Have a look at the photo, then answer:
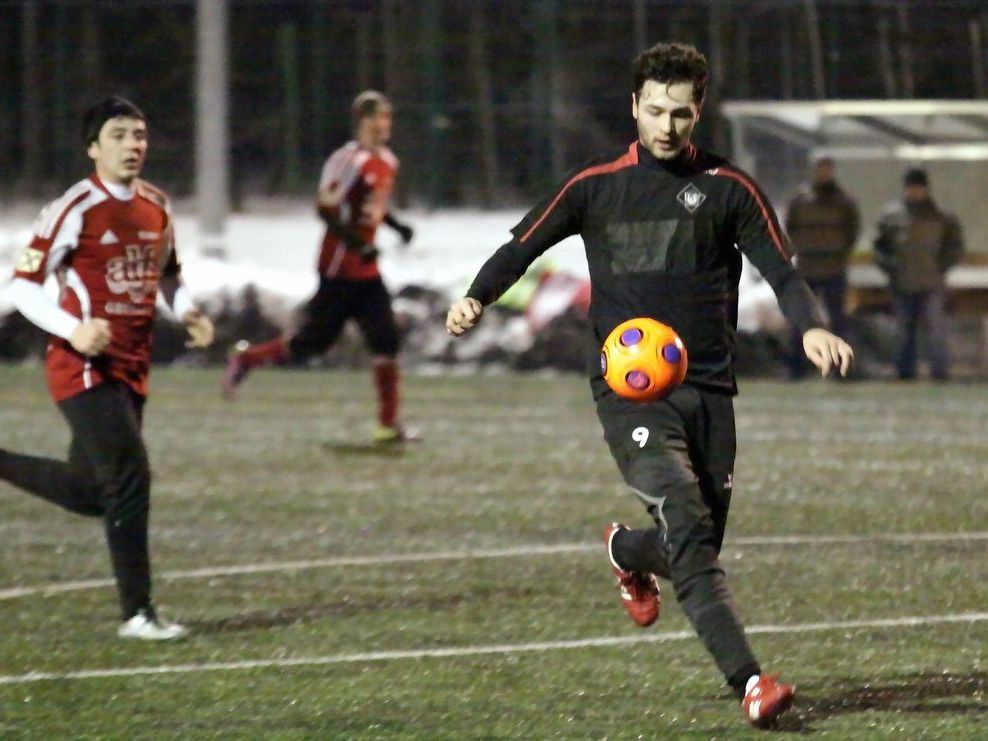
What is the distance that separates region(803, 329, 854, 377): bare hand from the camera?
18.0 feet

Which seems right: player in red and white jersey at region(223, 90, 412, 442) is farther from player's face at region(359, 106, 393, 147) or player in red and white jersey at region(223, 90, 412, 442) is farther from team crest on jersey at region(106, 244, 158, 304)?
team crest on jersey at region(106, 244, 158, 304)

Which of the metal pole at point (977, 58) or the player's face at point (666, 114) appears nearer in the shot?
the player's face at point (666, 114)

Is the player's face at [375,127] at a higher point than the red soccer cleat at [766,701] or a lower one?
higher

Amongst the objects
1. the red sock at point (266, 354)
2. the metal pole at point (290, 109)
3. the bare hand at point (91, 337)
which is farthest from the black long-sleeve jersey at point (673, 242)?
the metal pole at point (290, 109)

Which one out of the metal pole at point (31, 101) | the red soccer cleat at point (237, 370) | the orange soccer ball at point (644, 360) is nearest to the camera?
the orange soccer ball at point (644, 360)

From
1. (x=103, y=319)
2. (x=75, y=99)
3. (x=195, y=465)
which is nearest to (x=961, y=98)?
(x=75, y=99)

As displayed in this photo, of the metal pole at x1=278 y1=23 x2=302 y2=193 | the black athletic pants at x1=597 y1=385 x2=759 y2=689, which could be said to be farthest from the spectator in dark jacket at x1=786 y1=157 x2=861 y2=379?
the black athletic pants at x1=597 y1=385 x2=759 y2=689

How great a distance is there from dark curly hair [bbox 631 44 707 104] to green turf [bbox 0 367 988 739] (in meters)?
1.73

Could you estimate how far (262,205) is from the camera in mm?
21625

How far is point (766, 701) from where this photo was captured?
5266mm

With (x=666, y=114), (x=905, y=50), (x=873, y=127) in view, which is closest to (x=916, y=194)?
(x=873, y=127)

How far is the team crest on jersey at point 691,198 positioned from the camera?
19.1ft

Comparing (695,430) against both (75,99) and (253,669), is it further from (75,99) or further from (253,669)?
(75,99)

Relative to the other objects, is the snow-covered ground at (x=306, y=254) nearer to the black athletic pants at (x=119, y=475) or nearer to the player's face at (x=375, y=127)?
the player's face at (x=375, y=127)
